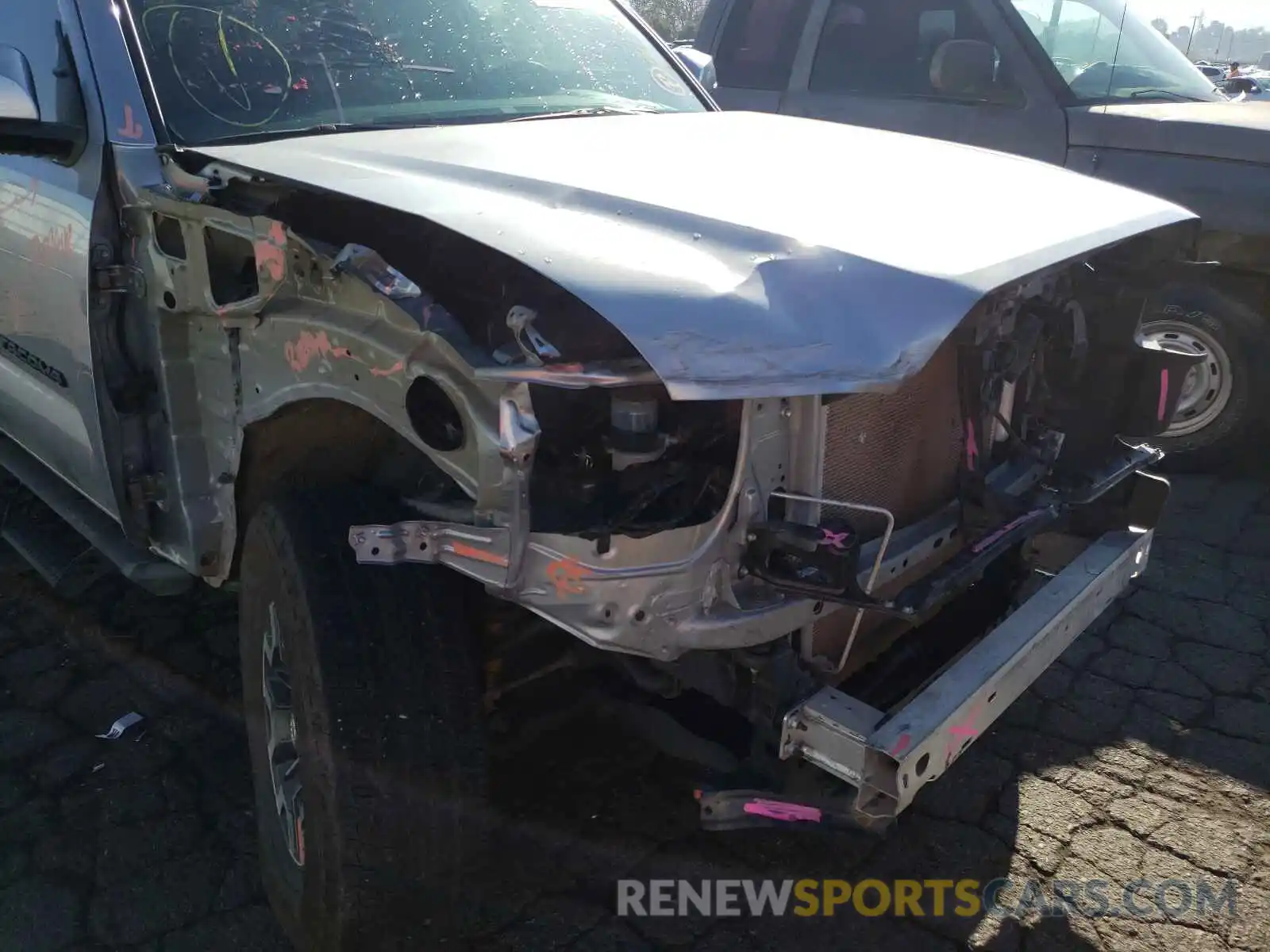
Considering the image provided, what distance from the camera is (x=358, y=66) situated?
2.87 m

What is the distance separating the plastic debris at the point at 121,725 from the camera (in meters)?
3.02

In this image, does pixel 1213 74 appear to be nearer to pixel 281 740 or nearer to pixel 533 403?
pixel 533 403

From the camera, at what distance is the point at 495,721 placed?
8.01 feet

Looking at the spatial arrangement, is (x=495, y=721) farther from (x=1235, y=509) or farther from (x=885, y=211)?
(x=1235, y=509)

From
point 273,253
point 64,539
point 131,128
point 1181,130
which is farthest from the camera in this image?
point 1181,130

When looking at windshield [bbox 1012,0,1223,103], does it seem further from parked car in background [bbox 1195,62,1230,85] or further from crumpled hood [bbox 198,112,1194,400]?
crumpled hood [bbox 198,112,1194,400]

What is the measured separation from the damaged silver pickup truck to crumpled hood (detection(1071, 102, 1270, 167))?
2.03 metres

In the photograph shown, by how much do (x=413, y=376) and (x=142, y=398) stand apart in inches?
46.7

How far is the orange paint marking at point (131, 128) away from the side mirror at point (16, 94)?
18 centimetres

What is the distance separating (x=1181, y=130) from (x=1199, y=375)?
109cm

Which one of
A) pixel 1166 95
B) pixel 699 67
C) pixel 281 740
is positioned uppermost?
pixel 699 67

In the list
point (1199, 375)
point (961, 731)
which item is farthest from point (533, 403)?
point (1199, 375)

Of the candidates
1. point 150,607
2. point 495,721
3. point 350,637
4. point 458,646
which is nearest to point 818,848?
point 495,721

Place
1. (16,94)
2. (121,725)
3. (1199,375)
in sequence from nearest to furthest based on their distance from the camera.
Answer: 1. (16,94)
2. (121,725)
3. (1199,375)
